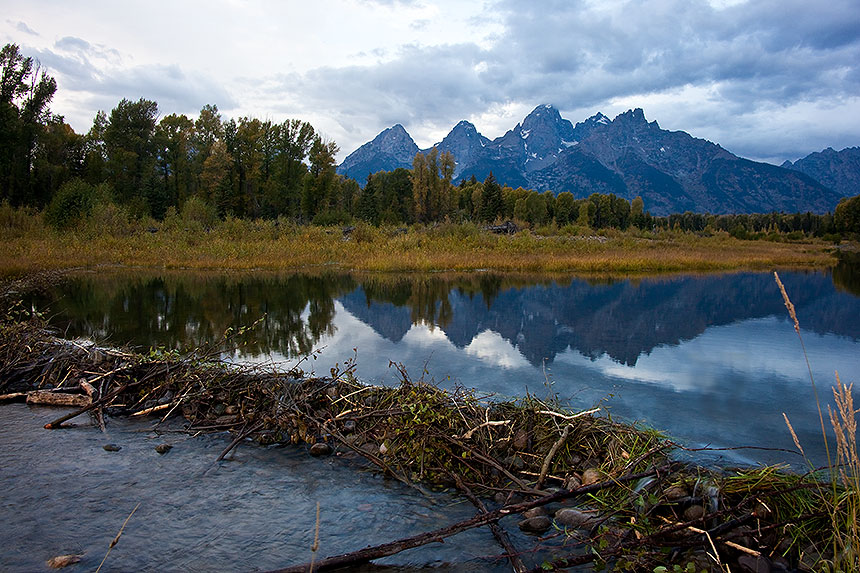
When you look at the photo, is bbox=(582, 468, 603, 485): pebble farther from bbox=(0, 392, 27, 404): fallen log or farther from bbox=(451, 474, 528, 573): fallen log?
bbox=(0, 392, 27, 404): fallen log

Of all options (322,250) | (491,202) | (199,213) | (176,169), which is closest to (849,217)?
(491,202)

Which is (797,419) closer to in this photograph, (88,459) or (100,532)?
(100,532)

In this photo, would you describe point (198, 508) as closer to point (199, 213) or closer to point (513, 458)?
point (513, 458)

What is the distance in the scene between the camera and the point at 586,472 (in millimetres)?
4223

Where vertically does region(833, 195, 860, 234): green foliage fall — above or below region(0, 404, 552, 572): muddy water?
above

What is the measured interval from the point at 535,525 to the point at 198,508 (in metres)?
2.62

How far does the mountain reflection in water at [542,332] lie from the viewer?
7109 mm

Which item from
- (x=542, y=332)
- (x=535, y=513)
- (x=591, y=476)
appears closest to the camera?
(x=535, y=513)

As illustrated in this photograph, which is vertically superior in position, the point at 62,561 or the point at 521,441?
the point at 521,441

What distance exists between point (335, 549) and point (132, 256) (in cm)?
2637

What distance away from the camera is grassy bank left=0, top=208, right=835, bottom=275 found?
24469mm

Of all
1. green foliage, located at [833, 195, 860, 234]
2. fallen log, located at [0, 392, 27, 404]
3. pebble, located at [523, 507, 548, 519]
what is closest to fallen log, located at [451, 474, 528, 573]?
pebble, located at [523, 507, 548, 519]

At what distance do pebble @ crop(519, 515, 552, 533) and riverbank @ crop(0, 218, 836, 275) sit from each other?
2001 centimetres

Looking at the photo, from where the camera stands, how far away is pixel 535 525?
379cm
